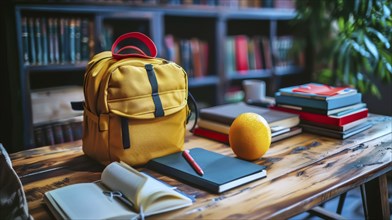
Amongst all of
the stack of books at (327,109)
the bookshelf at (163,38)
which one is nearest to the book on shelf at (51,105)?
the bookshelf at (163,38)

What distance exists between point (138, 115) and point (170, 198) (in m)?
0.29

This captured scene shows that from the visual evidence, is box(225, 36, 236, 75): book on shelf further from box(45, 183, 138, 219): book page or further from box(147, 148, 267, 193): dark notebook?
box(45, 183, 138, 219): book page

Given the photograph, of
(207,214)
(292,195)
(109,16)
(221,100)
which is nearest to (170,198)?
(207,214)

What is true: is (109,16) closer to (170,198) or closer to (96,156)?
(96,156)

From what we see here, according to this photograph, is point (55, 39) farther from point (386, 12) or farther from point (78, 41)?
point (386, 12)

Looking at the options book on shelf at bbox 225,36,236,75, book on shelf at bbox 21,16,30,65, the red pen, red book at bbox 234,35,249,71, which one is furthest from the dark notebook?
red book at bbox 234,35,249,71

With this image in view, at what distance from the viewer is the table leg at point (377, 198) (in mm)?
1238

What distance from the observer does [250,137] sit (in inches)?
42.5

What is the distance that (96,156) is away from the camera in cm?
109

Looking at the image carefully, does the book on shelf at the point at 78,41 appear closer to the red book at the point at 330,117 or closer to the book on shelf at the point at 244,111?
the book on shelf at the point at 244,111

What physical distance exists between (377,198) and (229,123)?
0.53m

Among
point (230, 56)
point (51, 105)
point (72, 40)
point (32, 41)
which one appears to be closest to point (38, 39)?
point (32, 41)

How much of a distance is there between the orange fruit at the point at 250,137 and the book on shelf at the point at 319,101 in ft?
1.19

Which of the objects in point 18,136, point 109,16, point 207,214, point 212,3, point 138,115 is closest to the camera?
point 207,214
